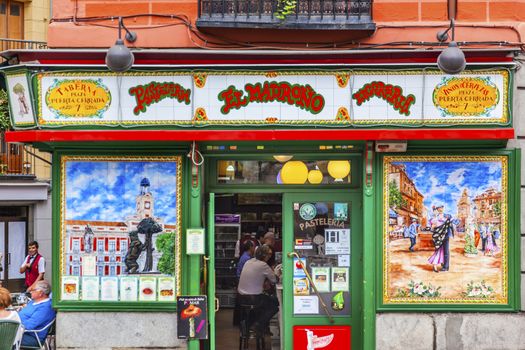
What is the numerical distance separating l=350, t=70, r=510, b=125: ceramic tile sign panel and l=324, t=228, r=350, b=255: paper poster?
1749mm

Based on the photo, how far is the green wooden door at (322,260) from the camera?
11438 mm

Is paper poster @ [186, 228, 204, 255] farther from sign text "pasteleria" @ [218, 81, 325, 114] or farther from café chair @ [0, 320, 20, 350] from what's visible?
café chair @ [0, 320, 20, 350]

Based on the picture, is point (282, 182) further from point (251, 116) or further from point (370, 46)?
point (370, 46)

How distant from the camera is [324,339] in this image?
1136cm

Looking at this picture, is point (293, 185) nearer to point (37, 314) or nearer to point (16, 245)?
point (37, 314)

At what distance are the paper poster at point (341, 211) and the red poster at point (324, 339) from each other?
1.52 meters

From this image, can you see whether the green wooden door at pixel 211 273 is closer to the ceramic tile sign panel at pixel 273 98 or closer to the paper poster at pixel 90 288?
the ceramic tile sign panel at pixel 273 98

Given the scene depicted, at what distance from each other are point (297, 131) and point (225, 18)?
1.74 metres

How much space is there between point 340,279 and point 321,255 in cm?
42

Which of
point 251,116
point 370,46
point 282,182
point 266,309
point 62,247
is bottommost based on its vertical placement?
point 266,309

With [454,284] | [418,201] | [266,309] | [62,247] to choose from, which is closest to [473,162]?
[418,201]

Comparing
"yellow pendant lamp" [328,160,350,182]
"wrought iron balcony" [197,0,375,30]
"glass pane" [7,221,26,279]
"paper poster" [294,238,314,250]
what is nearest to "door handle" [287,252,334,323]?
"paper poster" [294,238,314,250]

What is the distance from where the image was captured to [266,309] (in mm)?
12211

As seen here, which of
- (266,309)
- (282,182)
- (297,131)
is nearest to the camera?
(297,131)
